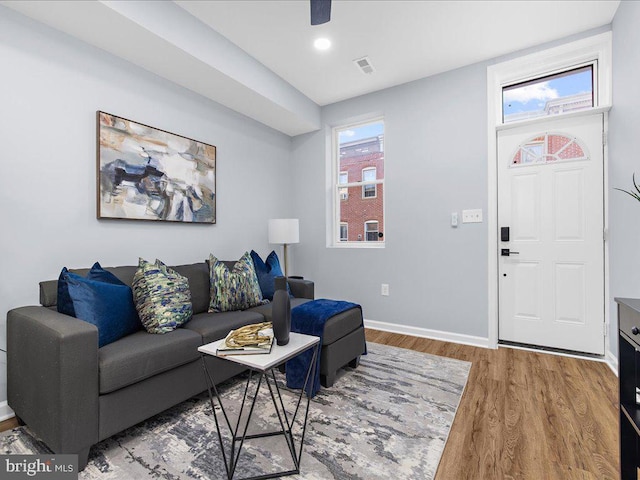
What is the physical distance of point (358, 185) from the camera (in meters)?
3.97

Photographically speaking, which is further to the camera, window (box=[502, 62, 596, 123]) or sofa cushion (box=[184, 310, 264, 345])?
window (box=[502, 62, 596, 123])

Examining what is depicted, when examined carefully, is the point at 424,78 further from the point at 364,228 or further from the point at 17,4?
the point at 17,4

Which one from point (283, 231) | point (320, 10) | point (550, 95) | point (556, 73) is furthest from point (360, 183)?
→ point (320, 10)

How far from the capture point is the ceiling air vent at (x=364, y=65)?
302 centimetres

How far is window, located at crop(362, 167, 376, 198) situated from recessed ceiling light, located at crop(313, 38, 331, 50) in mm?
1505

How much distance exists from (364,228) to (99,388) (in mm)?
3042

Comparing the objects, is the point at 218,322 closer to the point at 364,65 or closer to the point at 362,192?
the point at 362,192

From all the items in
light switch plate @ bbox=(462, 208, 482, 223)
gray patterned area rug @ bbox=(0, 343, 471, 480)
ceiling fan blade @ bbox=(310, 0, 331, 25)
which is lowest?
gray patterned area rug @ bbox=(0, 343, 471, 480)

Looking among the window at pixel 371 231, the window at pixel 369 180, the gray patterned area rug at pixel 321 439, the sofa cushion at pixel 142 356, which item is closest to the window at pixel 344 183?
the window at pixel 369 180

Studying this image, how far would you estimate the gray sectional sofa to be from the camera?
4.54 feet

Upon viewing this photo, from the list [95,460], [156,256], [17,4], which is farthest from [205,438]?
[17,4]

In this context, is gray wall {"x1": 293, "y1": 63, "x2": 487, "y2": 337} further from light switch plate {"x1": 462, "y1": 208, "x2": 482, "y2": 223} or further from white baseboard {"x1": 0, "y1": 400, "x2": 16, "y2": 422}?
white baseboard {"x1": 0, "y1": 400, "x2": 16, "y2": 422}

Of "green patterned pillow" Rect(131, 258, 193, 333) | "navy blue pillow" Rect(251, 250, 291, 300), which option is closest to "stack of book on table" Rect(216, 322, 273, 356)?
"green patterned pillow" Rect(131, 258, 193, 333)

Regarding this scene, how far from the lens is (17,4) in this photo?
Answer: 6.13 ft
